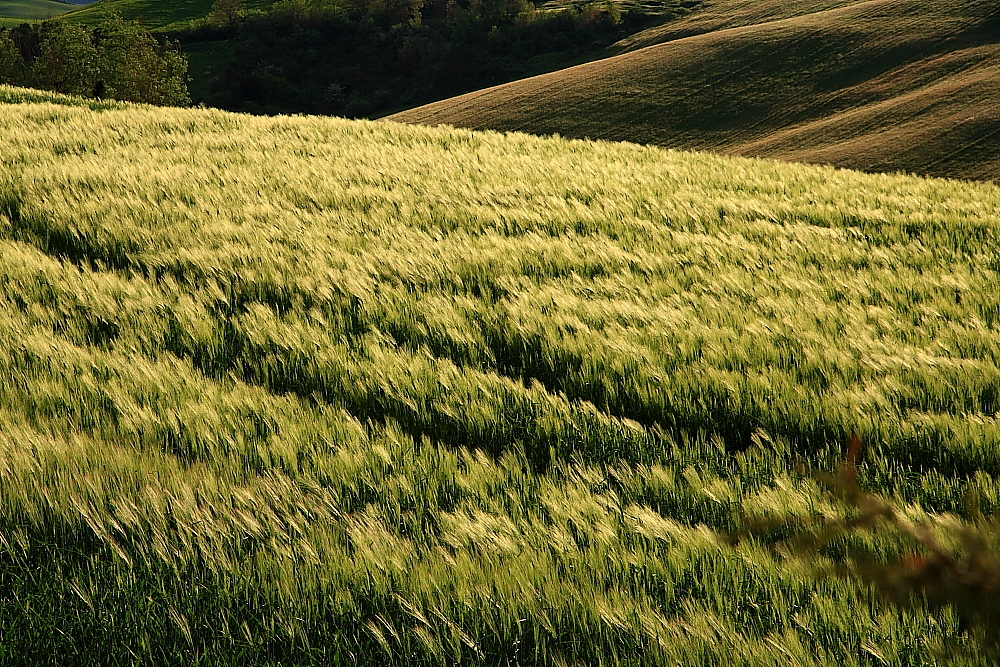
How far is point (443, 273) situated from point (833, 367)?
2.72 meters

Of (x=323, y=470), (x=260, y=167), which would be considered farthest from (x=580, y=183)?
(x=323, y=470)

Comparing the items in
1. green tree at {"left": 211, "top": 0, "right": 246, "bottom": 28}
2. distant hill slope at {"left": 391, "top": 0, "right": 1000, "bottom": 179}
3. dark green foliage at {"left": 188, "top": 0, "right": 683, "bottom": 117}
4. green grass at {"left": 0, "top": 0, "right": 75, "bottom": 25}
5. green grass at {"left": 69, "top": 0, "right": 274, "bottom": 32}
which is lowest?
distant hill slope at {"left": 391, "top": 0, "right": 1000, "bottom": 179}

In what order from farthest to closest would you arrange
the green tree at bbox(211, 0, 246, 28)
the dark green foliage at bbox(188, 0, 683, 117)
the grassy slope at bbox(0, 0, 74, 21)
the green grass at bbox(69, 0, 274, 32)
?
the grassy slope at bbox(0, 0, 74, 21)
the green grass at bbox(69, 0, 274, 32)
the green tree at bbox(211, 0, 246, 28)
the dark green foliage at bbox(188, 0, 683, 117)

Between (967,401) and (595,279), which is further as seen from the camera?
(595,279)

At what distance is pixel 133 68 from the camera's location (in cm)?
4453

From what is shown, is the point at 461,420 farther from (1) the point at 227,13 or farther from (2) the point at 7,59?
(1) the point at 227,13

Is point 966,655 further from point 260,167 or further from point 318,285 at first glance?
point 260,167

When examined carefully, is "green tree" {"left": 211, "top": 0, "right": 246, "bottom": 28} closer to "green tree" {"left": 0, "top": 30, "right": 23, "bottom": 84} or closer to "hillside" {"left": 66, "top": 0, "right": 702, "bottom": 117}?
"hillside" {"left": 66, "top": 0, "right": 702, "bottom": 117}

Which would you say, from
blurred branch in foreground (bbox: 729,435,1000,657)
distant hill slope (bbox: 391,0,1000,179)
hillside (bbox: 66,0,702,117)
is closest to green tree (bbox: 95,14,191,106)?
distant hill slope (bbox: 391,0,1000,179)

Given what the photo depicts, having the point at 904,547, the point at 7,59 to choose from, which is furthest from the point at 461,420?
the point at 7,59

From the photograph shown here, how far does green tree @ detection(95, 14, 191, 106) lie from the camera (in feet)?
143

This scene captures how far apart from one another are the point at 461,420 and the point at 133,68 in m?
48.9

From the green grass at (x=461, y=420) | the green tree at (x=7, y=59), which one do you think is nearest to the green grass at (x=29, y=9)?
the green tree at (x=7, y=59)

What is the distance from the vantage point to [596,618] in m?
2.02
